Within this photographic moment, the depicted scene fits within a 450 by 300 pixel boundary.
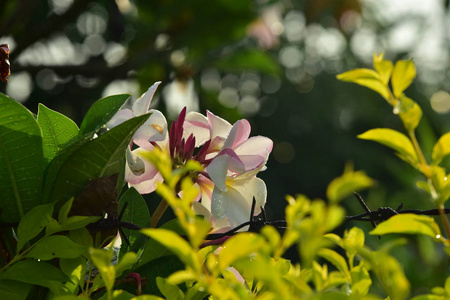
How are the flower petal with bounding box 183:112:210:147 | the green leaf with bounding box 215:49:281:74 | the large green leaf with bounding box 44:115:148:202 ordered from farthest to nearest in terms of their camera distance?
1. the green leaf with bounding box 215:49:281:74
2. the flower petal with bounding box 183:112:210:147
3. the large green leaf with bounding box 44:115:148:202

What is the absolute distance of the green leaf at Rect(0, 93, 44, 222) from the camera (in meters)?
0.45

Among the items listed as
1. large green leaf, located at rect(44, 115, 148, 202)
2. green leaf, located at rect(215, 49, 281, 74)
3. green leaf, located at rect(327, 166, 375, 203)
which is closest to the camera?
green leaf, located at rect(327, 166, 375, 203)

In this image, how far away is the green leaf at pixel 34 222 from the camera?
43cm

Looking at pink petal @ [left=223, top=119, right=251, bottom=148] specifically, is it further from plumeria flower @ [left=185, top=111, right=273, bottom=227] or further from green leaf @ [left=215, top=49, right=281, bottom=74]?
green leaf @ [left=215, top=49, right=281, bottom=74]

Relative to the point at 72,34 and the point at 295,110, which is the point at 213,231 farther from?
the point at 295,110

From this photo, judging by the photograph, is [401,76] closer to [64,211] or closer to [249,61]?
[64,211]

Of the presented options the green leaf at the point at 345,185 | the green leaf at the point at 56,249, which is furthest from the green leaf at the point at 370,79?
the green leaf at the point at 56,249

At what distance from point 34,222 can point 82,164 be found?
6 centimetres

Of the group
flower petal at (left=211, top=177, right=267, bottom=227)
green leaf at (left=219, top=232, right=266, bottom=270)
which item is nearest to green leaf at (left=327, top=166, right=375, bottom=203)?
green leaf at (left=219, top=232, right=266, bottom=270)

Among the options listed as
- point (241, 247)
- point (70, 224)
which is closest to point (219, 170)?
point (70, 224)

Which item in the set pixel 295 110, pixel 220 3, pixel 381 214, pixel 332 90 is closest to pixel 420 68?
pixel 332 90

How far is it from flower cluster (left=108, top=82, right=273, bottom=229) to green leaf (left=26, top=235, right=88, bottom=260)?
102mm

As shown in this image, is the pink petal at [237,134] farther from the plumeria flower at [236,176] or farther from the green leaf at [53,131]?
the green leaf at [53,131]

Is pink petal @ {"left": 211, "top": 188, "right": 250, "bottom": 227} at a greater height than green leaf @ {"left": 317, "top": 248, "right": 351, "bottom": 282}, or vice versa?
green leaf @ {"left": 317, "top": 248, "right": 351, "bottom": 282}
